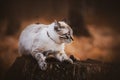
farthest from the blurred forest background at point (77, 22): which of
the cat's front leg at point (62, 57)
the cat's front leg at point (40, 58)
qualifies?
the cat's front leg at point (40, 58)

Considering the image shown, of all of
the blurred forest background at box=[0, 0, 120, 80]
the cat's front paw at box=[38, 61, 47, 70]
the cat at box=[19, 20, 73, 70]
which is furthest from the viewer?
the blurred forest background at box=[0, 0, 120, 80]

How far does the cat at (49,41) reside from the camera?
2.80 m

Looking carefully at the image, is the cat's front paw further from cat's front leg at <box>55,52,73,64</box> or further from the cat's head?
the cat's head

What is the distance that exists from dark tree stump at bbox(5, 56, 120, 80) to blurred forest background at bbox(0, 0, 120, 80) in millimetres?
120

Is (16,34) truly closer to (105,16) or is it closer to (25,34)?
(25,34)

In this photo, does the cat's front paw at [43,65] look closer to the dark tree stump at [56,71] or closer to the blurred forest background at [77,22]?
the dark tree stump at [56,71]

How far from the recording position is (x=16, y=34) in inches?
117

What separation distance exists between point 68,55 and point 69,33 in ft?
0.72

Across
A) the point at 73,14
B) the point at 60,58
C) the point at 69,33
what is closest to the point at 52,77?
the point at 60,58

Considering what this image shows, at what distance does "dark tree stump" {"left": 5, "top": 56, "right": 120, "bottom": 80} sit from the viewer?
2.75m

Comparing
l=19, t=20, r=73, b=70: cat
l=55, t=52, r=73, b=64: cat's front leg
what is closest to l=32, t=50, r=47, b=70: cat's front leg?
l=19, t=20, r=73, b=70: cat

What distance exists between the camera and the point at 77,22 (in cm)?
300

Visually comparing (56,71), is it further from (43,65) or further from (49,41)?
(49,41)

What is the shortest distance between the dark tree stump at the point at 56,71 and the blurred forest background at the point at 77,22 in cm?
12
